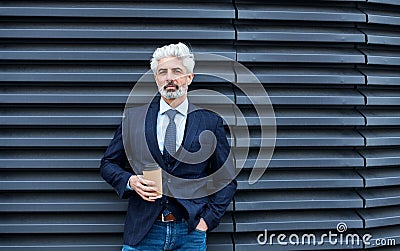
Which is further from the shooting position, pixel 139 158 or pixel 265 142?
pixel 265 142

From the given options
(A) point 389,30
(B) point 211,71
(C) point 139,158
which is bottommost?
(C) point 139,158

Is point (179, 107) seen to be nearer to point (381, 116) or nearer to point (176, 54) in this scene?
point (176, 54)

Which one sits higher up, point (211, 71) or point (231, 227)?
point (211, 71)

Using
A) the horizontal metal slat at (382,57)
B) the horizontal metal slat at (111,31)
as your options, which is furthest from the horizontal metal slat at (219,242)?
the horizontal metal slat at (382,57)

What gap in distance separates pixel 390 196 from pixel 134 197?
2211 millimetres

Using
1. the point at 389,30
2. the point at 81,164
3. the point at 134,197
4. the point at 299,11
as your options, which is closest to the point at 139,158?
the point at 134,197

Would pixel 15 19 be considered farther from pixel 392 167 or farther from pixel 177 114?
pixel 392 167

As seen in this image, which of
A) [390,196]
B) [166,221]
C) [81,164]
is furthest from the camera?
[390,196]

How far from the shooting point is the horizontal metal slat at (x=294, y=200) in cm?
390

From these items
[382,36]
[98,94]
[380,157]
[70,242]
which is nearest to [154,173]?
→ [98,94]

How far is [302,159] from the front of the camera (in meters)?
3.94

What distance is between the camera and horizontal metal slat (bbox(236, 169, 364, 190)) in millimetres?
3908

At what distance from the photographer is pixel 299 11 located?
13.0ft

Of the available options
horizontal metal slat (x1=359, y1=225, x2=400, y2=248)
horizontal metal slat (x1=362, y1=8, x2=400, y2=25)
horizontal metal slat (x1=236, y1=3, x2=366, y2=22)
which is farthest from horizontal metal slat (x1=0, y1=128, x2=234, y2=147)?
horizontal metal slat (x1=362, y1=8, x2=400, y2=25)
